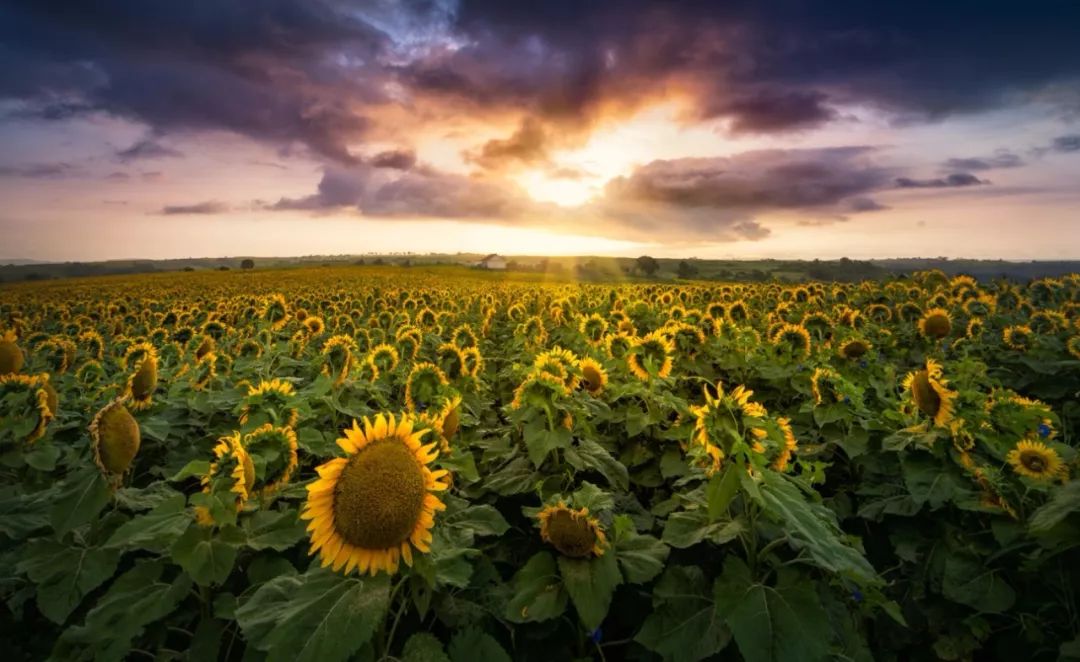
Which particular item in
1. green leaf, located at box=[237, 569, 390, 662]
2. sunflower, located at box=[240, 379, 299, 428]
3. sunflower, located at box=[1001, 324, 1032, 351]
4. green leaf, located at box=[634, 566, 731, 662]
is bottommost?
green leaf, located at box=[634, 566, 731, 662]

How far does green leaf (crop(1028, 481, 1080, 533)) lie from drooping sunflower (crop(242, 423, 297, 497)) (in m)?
3.97

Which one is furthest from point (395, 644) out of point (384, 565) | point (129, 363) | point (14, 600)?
point (129, 363)

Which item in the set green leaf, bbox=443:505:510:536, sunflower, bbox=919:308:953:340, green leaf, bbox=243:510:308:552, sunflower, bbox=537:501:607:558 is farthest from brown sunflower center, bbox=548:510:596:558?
sunflower, bbox=919:308:953:340

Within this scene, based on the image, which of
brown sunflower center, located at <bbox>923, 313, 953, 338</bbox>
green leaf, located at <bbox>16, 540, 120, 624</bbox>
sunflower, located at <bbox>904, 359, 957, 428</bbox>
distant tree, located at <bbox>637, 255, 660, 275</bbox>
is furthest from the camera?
distant tree, located at <bbox>637, 255, 660, 275</bbox>

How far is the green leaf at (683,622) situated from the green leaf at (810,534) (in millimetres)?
635

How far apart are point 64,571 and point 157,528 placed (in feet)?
3.31

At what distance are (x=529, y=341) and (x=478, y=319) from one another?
5674mm

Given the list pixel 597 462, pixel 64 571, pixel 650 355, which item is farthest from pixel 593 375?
pixel 64 571

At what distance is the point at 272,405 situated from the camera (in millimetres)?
4316

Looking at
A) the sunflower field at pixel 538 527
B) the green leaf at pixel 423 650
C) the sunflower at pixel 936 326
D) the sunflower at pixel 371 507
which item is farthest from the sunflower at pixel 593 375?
the sunflower at pixel 936 326

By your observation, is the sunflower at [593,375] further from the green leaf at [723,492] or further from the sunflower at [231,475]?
the sunflower at [231,475]

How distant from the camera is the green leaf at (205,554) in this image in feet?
8.13

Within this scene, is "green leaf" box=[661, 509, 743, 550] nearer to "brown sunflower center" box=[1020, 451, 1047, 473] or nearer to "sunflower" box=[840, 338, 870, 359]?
"brown sunflower center" box=[1020, 451, 1047, 473]

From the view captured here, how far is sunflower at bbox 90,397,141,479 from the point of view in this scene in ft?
9.39
